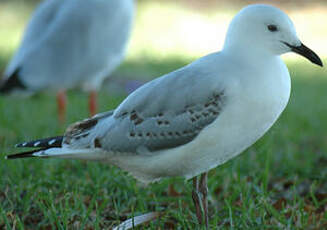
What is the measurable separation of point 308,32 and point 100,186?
12.9 metres

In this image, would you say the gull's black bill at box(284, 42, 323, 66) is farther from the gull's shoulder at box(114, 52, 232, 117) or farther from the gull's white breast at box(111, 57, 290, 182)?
the gull's shoulder at box(114, 52, 232, 117)

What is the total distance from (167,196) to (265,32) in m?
1.34

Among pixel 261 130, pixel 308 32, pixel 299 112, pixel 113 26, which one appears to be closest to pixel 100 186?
pixel 261 130

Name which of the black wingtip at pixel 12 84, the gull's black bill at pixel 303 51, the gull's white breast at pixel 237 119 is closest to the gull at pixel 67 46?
the black wingtip at pixel 12 84

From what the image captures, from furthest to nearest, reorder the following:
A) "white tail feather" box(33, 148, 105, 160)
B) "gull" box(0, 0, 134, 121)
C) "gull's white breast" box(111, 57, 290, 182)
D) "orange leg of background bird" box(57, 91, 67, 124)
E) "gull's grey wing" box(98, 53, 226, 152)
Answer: "orange leg of background bird" box(57, 91, 67, 124) < "gull" box(0, 0, 134, 121) < "white tail feather" box(33, 148, 105, 160) < "gull's grey wing" box(98, 53, 226, 152) < "gull's white breast" box(111, 57, 290, 182)

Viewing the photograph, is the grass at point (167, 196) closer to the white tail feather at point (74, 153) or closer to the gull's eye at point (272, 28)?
the white tail feather at point (74, 153)

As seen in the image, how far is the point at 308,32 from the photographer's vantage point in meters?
15.2

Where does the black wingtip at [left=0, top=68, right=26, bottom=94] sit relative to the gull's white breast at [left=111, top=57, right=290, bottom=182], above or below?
above

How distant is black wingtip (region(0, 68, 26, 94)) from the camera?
19.2ft

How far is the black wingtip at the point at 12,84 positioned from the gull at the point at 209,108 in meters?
3.17

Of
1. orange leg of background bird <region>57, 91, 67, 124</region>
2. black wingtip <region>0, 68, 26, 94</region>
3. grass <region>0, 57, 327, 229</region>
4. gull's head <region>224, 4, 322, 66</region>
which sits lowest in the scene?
grass <region>0, 57, 327, 229</region>

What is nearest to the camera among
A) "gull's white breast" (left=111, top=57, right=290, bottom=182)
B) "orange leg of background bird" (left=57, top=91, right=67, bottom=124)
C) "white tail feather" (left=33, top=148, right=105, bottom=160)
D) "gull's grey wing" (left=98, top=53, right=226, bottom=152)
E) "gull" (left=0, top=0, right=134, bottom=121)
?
"gull's white breast" (left=111, top=57, right=290, bottom=182)

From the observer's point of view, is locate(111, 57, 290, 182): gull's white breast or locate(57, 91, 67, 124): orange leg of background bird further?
locate(57, 91, 67, 124): orange leg of background bird

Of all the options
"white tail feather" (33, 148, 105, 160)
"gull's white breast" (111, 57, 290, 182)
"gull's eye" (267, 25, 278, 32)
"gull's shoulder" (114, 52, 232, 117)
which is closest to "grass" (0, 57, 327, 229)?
"white tail feather" (33, 148, 105, 160)
